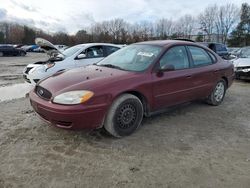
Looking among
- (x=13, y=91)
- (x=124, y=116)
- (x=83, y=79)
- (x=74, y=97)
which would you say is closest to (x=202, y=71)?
(x=124, y=116)

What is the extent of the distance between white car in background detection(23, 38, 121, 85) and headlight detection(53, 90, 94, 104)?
3595 millimetres

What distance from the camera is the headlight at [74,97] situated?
3.59 meters

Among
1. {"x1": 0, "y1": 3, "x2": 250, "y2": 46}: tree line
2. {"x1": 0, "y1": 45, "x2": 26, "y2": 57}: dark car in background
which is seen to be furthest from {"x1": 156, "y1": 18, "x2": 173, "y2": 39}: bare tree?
{"x1": 0, "y1": 45, "x2": 26, "y2": 57}: dark car in background

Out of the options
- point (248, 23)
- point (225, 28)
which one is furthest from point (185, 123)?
point (225, 28)

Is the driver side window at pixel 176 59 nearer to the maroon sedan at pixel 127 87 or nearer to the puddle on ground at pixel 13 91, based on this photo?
the maroon sedan at pixel 127 87

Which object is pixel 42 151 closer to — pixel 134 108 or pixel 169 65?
pixel 134 108

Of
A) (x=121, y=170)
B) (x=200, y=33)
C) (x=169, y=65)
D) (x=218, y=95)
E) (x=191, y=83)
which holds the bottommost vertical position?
(x=121, y=170)

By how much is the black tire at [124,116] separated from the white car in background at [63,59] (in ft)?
11.5

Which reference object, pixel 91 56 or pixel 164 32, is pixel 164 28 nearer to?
pixel 164 32

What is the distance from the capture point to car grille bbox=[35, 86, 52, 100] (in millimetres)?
3858

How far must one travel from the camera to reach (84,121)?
3.61m

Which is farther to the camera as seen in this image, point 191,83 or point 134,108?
point 191,83

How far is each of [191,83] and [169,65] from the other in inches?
31.7

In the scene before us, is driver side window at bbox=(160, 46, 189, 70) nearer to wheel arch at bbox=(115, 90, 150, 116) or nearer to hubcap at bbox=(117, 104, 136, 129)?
wheel arch at bbox=(115, 90, 150, 116)
